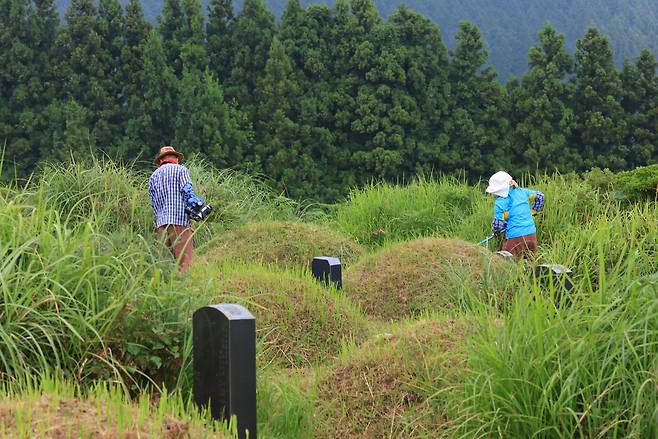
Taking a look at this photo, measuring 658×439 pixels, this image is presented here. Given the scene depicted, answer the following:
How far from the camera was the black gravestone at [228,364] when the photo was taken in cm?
374

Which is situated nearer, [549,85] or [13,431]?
[13,431]

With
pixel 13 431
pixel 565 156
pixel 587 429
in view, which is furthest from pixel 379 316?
pixel 565 156

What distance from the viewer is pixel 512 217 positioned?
948 centimetres

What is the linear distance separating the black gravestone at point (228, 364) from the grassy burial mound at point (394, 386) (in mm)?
701

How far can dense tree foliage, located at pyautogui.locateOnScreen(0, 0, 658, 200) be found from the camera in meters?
28.7

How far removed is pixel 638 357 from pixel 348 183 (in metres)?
25.5

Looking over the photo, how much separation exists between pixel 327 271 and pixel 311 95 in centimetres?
2427

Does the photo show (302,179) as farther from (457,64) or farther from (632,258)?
(632,258)

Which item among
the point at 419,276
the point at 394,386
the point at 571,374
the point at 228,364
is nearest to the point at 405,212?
the point at 419,276

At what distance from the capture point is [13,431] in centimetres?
269

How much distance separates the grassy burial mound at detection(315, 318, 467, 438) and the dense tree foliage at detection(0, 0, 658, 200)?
74.5 ft

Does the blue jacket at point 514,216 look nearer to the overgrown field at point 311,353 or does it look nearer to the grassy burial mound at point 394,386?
the overgrown field at point 311,353

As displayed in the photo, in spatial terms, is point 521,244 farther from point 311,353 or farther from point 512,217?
point 311,353

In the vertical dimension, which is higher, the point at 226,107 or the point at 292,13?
the point at 292,13
